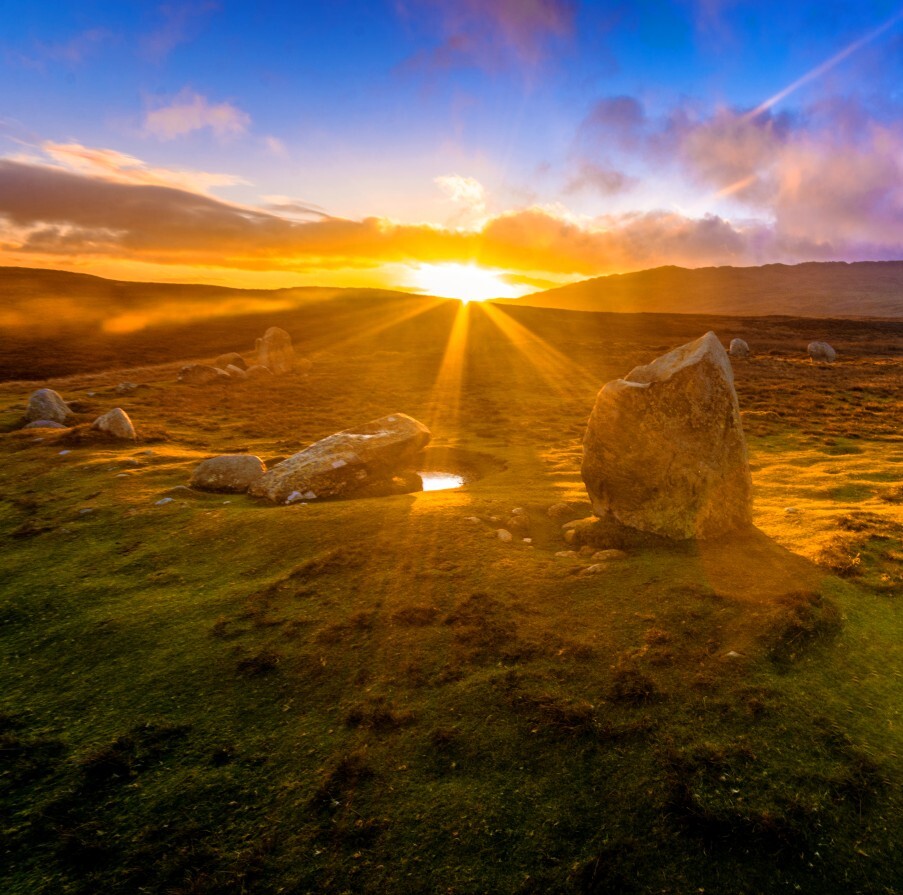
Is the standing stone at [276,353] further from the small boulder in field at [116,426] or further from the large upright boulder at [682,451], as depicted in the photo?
the large upright boulder at [682,451]

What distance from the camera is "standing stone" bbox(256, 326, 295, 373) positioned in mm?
51469

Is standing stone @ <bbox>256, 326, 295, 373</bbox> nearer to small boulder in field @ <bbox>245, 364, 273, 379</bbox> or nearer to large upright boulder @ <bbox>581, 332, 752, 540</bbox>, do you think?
small boulder in field @ <bbox>245, 364, 273, 379</bbox>

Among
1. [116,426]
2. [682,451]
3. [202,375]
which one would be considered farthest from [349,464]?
[202,375]

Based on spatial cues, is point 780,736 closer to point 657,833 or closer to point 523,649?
point 657,833

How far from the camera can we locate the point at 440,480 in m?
18.2

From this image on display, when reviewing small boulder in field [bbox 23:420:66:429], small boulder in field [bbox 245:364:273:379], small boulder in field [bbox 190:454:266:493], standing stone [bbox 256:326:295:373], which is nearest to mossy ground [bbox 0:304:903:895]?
small boulder in field [bbox 190:454:266:493]

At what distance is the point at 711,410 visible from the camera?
10.7 meters

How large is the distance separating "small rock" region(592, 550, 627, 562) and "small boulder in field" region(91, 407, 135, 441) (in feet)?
67.9

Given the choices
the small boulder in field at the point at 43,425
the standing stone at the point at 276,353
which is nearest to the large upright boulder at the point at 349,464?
the small boulder in field at the point at 43,425

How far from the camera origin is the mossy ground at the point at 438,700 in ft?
16.1

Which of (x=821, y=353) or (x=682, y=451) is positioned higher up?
(x=821, y=353)

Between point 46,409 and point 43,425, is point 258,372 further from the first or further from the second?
point 43,425

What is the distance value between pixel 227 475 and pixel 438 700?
11.4 metres

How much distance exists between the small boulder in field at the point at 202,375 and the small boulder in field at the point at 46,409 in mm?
16279
